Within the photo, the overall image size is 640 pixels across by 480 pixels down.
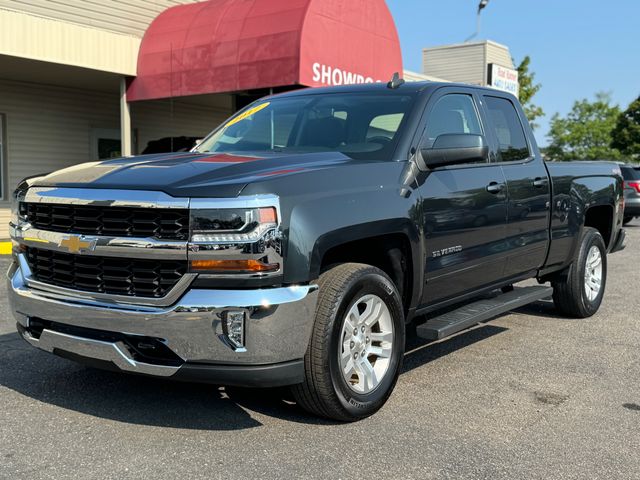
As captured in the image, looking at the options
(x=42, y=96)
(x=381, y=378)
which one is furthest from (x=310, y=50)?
(x=381, y=378)

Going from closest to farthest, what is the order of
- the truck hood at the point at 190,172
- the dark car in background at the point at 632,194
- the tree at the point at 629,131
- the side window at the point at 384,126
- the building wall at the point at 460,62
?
the truck hood at the point at 190,172
the side window at the point at 384,126
the dark car in background at the point at 632,194
the building wall at the point at 460,62
the tree at the point at 629,131

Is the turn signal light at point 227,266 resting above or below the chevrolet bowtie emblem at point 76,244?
below

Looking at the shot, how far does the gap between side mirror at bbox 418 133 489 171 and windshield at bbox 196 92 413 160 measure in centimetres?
23

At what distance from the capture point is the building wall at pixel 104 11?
1362cm

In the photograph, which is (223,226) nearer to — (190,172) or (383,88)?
(190,172)

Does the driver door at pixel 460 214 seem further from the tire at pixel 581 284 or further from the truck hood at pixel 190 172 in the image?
the tire at pixel 581 284

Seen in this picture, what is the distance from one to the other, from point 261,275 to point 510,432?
1653 mm

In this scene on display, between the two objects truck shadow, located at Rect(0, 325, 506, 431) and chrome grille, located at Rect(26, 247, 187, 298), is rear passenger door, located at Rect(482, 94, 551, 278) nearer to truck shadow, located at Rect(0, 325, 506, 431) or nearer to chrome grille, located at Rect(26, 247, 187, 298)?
truck shadow, located at Rect(0, 325, 506, 431)

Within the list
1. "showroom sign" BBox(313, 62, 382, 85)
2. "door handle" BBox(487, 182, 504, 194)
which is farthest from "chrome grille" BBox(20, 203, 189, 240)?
"showroom sign" BBox(313, 62, 382, 85)

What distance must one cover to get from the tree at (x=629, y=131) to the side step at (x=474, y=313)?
49.8 meters

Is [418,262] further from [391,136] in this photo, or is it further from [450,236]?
[391,136]

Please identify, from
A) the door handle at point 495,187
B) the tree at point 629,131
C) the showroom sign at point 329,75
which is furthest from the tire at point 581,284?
the tree at point 629,131

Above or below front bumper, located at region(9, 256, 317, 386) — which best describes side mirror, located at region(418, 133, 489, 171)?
above

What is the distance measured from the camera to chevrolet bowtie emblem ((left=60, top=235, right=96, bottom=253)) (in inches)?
134
